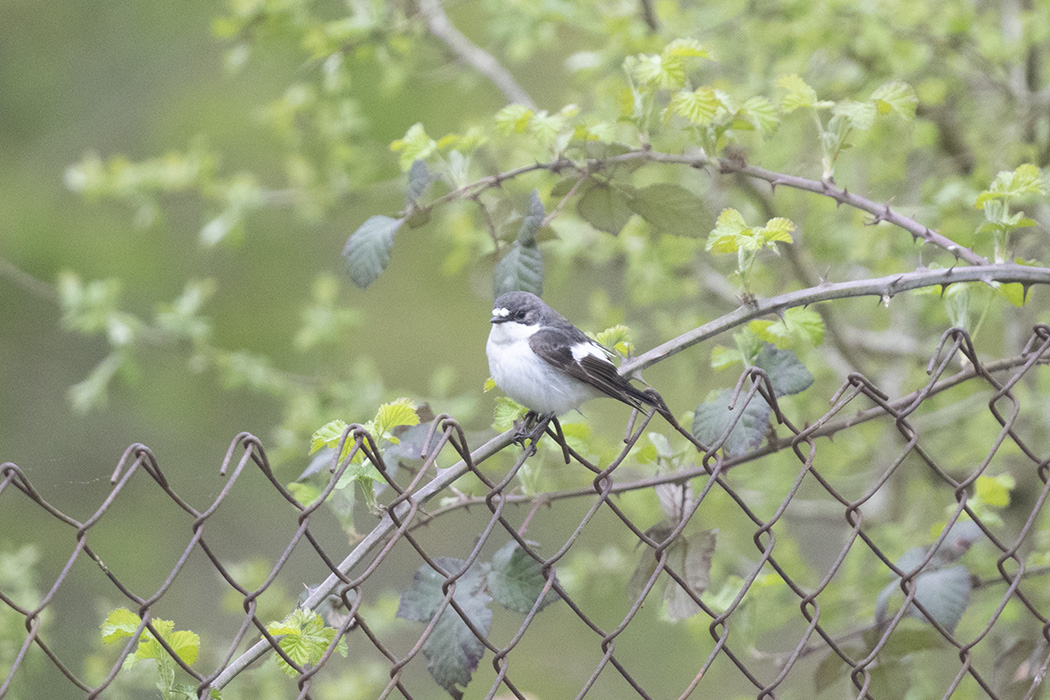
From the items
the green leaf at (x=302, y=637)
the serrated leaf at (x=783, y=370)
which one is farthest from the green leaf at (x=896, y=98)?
the green leaf at (x=302, y=637)

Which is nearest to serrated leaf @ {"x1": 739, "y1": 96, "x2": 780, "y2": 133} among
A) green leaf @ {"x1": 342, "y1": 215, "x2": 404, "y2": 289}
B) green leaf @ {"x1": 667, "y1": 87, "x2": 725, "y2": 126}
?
green leaf @ {"x1": 667, "y1": 87, "x2": 725, "y2": 126}

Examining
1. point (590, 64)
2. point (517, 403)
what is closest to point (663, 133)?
point (590, 64)

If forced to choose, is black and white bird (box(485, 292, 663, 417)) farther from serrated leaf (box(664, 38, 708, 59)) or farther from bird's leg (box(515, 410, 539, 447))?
serrated leaf (box(664, 38, 708, 59))

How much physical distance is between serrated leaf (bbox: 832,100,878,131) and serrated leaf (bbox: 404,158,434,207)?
2.73ft

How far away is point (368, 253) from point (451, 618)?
29.5 inches

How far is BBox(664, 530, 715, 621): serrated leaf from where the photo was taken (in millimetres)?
1706

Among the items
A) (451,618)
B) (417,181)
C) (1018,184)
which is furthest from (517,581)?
(1018,184)

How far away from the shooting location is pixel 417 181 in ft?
6.19

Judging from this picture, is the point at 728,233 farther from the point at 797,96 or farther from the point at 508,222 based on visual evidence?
the point at 508,222

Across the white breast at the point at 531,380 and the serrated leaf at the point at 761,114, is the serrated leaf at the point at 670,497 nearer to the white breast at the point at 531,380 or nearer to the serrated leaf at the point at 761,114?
the white breast at the point at 531,380

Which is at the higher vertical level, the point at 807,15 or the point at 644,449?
the point at 807,15

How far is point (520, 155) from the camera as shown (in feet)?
11.1

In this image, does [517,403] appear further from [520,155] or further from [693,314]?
[693,314]

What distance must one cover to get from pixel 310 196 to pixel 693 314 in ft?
5.23
